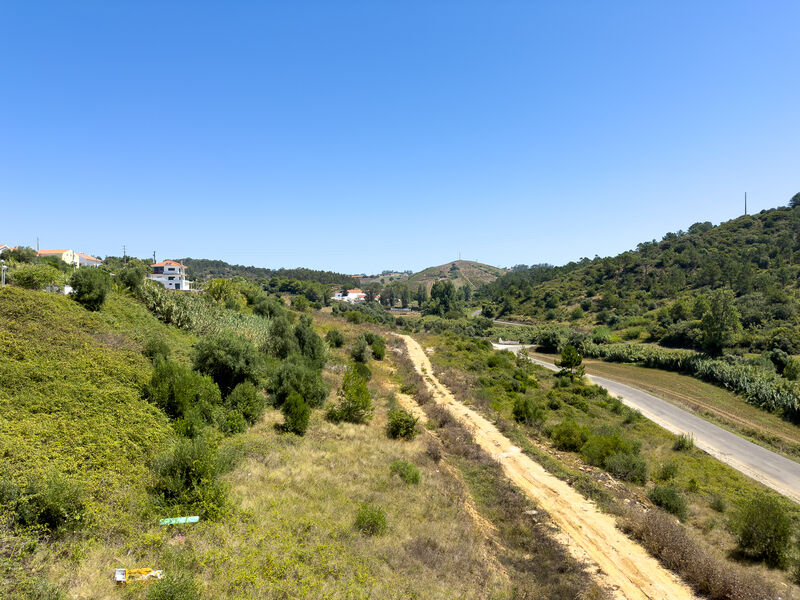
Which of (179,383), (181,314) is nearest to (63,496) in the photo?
(179,383)

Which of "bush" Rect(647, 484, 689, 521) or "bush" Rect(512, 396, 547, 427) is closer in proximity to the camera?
"bush" Rect(647, 484, 689, 521)

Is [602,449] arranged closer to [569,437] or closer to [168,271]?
[569,437]

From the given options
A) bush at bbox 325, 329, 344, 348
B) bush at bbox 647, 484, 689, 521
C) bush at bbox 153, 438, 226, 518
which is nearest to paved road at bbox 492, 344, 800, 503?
bush at bbox 647, 484, 689, 521

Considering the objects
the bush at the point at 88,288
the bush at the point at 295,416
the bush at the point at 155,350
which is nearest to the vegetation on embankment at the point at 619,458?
the bush at the point at 295,416

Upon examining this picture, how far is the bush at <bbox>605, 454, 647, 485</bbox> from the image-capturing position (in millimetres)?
16656

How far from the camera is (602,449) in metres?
18.3

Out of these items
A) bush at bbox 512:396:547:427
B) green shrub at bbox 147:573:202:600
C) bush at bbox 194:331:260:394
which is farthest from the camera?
bush at bbox 512:396:547:427

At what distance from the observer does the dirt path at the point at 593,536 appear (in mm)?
9047

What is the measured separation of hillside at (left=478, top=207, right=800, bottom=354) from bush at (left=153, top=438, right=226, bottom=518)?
233 ft

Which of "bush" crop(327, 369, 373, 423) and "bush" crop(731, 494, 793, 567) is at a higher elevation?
"bush" crop(327, 369, 373, 423)

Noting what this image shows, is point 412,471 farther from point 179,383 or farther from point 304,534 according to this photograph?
point 179,383

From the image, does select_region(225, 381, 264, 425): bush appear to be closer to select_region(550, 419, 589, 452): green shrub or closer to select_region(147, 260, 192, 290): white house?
select_region(550, 419, 589, 452): green shrub

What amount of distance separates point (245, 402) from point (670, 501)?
16923 mm

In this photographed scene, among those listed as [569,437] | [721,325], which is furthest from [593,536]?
[721,325]
